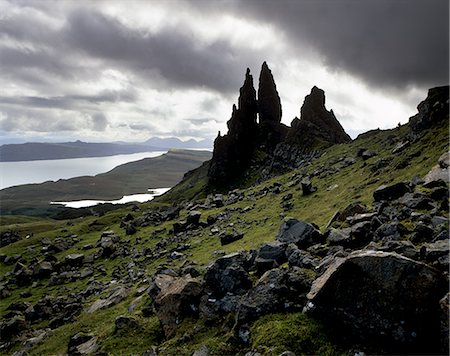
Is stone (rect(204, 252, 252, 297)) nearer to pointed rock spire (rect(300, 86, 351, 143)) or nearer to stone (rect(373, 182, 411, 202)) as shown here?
stone (rect(373, 182, 411, 202))

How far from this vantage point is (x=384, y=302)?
13289 mm

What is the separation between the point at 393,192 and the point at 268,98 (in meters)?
149

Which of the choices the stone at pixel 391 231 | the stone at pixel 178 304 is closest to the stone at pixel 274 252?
the stone at pixel 178 304

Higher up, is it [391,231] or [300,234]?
[391,231]

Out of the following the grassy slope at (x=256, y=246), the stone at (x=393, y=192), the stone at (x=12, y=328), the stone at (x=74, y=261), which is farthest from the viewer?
the stone at (x=74, y=261)

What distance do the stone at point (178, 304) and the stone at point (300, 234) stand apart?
712cm

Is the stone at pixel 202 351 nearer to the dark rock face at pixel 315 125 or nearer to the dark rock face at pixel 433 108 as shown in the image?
the dark rock face at pixel 433 108

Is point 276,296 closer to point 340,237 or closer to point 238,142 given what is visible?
point 340,237

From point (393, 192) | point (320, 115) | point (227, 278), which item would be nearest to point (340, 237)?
point (227, 278)

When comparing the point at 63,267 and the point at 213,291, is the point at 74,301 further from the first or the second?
the point at 213,291

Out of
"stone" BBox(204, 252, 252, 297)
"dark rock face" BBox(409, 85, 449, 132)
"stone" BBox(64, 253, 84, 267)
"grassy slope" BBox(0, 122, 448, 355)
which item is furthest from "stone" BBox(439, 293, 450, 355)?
"stone" BBox(64, 253, 84, 267)

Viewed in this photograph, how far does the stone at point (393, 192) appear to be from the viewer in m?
26.8

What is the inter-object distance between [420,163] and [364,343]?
3388 centimetres

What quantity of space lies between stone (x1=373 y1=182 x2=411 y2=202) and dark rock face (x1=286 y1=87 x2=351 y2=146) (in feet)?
336
